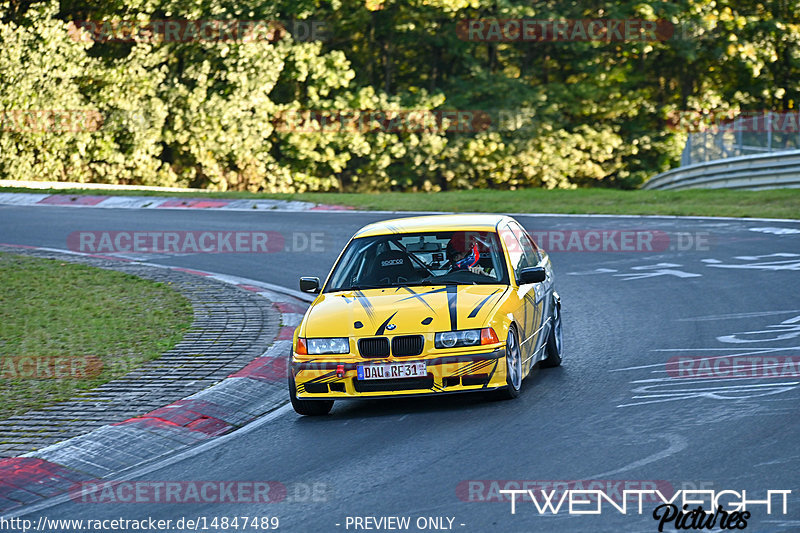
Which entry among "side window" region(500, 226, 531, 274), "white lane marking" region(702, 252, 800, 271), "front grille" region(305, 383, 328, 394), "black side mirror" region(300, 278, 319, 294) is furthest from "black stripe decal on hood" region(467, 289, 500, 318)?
"white lane marking" region(702, 252, 800, 271)

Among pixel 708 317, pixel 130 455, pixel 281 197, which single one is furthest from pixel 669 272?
pixel 281 197

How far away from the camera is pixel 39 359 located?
10477 mm

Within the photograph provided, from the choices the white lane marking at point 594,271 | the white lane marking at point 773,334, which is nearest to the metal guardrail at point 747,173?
the white lane marking at point 594,271

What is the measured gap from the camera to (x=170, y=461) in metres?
7.57

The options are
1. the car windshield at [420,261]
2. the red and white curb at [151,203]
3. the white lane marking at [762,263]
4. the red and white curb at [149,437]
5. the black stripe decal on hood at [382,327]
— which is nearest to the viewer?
the red and white curb at [149,437]

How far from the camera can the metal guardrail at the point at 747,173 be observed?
2741 centimetres

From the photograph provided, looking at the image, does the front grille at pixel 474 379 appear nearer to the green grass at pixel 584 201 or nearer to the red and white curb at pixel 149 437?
the red and white curb at pixel 149 437

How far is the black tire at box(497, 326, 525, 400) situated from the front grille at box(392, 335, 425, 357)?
0.65 m

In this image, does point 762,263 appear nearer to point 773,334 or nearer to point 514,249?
point 773,334

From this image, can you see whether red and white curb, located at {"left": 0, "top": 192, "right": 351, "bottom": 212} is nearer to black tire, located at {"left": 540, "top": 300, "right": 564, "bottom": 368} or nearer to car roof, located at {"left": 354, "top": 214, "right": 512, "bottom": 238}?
car roof, located at {"left": 354, "top": 214, "right": 512, "bottom": 238}

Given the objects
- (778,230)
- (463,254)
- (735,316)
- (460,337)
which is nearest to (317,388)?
(460,337)

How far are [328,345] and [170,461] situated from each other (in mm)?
1479

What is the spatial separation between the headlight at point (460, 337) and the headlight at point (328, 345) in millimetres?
666

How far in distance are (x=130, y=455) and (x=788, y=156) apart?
907 inches
